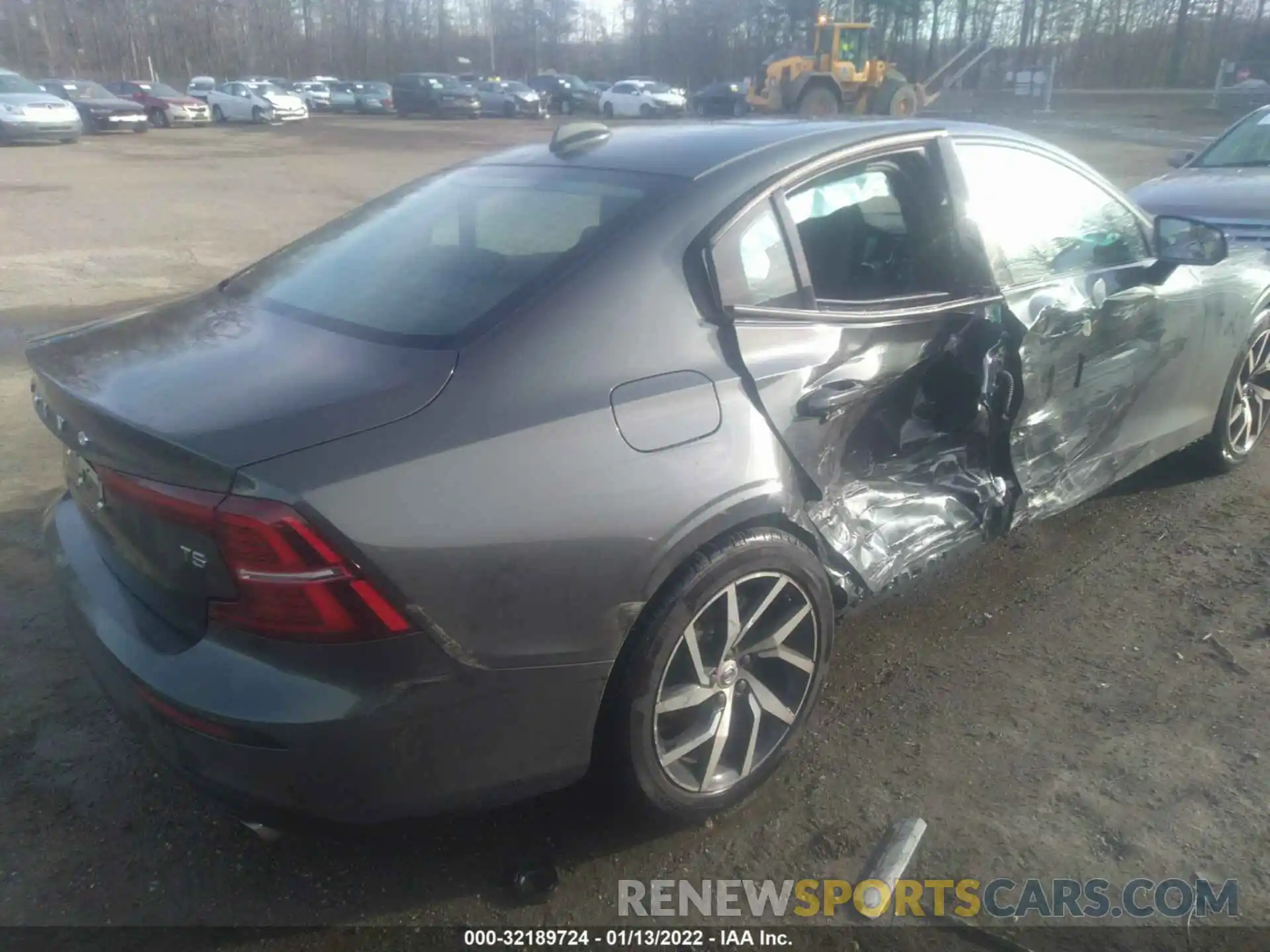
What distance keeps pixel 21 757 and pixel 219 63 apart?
70078mm

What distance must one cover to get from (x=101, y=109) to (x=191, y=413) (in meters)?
31.2

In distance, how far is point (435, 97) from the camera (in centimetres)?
3928

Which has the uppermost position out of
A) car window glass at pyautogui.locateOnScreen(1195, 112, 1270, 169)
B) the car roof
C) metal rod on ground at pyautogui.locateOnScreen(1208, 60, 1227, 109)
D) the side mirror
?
the car roof

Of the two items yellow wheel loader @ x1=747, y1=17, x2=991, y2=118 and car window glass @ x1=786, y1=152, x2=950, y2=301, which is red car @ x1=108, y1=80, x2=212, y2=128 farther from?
car window glass @ x1=786, y1=152, x2=950, y2=301

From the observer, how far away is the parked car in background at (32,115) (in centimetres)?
2284

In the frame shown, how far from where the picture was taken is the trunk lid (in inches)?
77.4

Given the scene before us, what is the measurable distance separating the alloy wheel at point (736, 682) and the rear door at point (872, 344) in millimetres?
302

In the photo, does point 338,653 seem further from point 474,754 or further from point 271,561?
point 474,754

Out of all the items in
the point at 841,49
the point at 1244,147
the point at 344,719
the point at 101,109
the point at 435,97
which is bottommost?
the point at 435,97

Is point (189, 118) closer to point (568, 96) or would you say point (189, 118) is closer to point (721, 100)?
point (568, 96)

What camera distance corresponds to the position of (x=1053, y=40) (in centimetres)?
5391

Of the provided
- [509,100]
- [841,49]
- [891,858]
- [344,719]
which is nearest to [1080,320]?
[891,858]

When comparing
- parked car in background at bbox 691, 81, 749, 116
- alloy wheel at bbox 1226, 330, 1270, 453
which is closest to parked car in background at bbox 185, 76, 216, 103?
parked car in background at bbox 691, 81, 749, 116

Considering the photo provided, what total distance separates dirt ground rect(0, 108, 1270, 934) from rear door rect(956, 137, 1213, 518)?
43 cm
